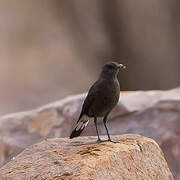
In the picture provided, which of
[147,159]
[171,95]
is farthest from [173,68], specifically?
[147,159]

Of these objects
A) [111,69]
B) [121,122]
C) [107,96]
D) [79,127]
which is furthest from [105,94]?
[121,122]

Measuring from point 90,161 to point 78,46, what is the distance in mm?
12118

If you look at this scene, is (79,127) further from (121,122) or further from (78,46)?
(78,46)

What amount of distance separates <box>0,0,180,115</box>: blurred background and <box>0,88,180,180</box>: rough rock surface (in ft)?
23.5

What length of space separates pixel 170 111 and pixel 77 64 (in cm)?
970

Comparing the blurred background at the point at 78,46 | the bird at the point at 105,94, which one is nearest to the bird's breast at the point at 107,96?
the bird at the point at 105,94

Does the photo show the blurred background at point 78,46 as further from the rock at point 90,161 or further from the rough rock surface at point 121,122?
the rock at point 90,161

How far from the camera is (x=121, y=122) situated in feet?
22.8

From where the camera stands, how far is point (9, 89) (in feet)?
50.6

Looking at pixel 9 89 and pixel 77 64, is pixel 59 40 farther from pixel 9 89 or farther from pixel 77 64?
pixel 9 89

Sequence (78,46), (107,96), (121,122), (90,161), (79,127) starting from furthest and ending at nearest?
(78,46)
(121,122)
(79,127)
(107,96)
(90,161)

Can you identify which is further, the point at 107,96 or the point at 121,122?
the point at 121,122

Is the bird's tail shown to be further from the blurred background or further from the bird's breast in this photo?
the blurred background

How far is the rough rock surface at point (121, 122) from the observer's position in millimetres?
6875
